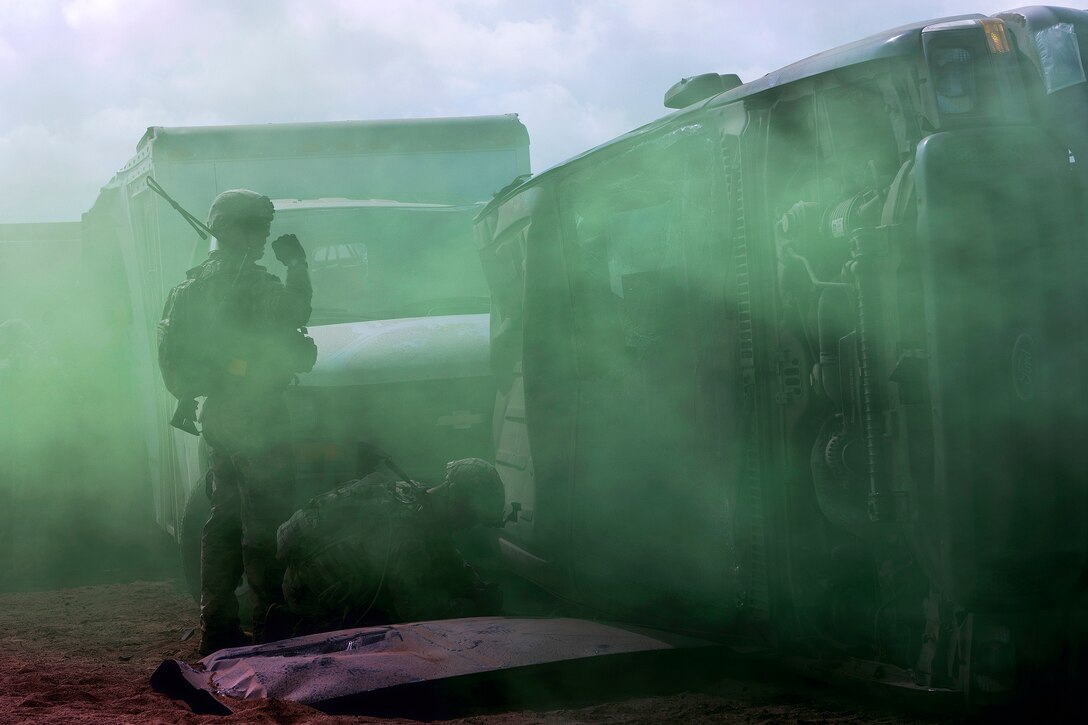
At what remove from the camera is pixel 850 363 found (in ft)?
11.4

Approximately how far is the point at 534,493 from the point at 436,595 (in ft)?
1.92

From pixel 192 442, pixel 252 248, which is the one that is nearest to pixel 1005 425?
pixel 252 248

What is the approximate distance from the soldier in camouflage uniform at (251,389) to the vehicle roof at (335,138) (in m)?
1.91

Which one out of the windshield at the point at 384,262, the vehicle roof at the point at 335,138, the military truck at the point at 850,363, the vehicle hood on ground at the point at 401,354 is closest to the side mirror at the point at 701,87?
the military truck at the point at 850,363

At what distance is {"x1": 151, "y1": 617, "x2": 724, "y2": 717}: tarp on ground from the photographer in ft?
12.7

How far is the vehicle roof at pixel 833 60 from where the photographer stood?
11.1 ft

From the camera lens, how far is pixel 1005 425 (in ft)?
10.3

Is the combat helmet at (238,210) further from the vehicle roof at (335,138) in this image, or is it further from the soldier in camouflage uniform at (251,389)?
the vehicle roof at (335,138)

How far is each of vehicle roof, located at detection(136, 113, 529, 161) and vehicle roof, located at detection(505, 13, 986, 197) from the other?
368 cm

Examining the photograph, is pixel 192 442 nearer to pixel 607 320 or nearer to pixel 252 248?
pixel 252 248

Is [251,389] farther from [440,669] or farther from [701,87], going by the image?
[701,87]

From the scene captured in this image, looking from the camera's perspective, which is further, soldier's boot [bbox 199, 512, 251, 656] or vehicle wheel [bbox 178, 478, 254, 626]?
vehicle wheel [bbox 178, 478, 254, 626]

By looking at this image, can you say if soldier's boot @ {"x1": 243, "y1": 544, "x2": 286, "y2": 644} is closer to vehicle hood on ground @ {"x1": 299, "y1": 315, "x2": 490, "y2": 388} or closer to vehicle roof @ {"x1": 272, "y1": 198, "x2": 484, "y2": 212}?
vehicle hood on ground @ {"x1": 299, "y1": 315, "x2": 490, "y2": 388}

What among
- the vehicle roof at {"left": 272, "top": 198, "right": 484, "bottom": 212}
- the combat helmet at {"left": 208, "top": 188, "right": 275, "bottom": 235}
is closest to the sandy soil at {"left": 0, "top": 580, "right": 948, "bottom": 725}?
the combat helmet at {"left": 208, "top": 188, "right": 275, "bottom": 235}
